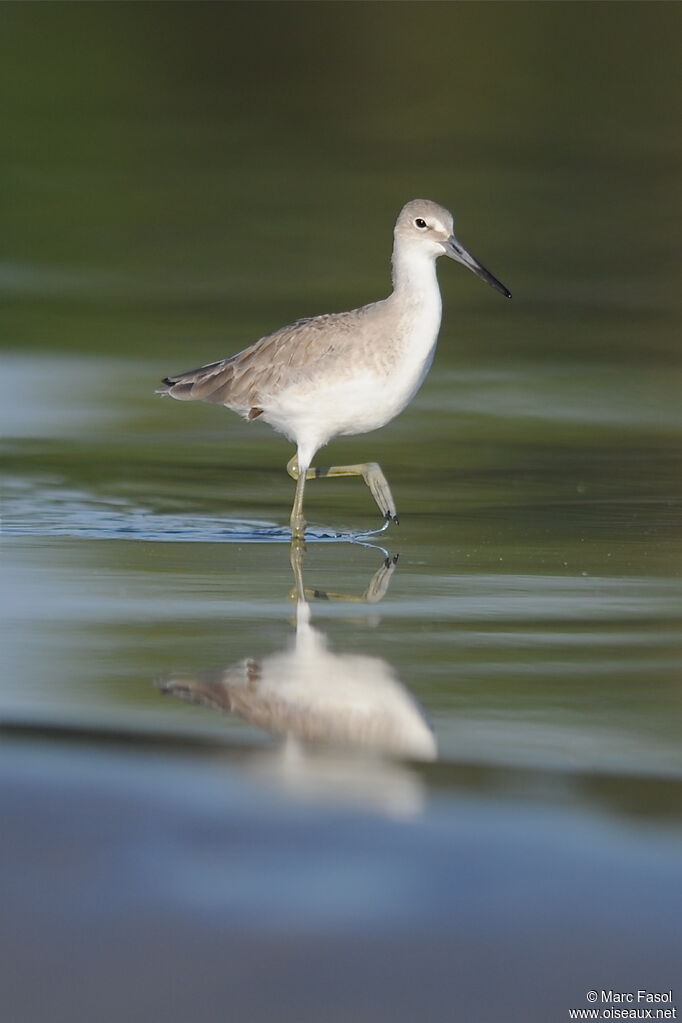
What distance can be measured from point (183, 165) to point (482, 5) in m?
11.9

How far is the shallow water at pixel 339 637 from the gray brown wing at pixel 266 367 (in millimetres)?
440

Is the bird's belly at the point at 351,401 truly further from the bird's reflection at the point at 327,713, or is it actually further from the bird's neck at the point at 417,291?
the bird's reflection at the point at 327,713

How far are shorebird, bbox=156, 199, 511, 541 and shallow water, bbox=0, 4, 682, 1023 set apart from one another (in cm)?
38

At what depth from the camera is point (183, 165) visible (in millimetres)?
21547

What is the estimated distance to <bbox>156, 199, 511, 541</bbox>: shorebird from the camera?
29.5 feet

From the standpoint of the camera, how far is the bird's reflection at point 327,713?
5152 mm

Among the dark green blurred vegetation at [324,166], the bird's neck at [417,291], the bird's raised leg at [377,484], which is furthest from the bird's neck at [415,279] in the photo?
the dark green blurred vegetation at [324,166]

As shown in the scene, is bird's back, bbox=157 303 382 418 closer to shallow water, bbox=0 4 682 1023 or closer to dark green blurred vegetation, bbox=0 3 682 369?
shallow water, bbox=0 4 682 1023

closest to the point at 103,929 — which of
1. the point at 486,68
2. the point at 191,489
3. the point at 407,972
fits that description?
the point at 407,972

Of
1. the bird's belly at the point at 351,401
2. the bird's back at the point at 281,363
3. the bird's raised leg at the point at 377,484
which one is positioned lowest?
the bird's raised leg at the point at 377,484

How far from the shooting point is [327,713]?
18.8ft

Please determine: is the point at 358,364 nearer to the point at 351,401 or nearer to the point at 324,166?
the point at 351,401

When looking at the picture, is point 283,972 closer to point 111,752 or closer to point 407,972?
point 407,972

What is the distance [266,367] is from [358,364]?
0.69 metres
